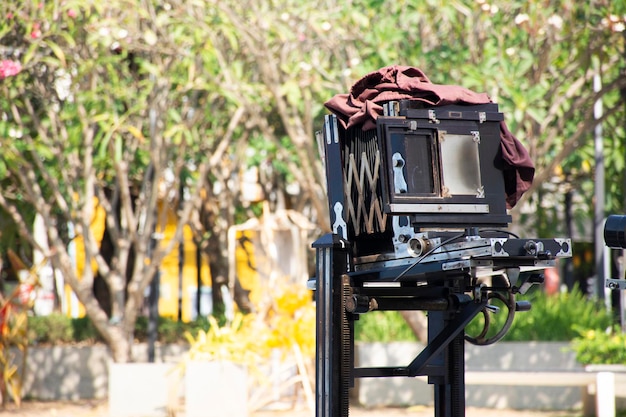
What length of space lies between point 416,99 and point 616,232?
1060 mm

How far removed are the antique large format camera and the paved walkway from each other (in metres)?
6.30

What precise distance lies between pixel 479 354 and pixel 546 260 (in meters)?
8.01

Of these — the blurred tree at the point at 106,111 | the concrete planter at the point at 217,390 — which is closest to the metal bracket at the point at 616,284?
the concrete planter at the point at 217,390

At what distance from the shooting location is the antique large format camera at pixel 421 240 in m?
4.40

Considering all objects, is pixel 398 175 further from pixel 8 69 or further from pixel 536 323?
pixel 536 323

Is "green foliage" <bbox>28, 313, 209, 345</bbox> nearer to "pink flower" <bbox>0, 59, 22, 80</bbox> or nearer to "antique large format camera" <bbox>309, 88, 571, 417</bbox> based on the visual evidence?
"pink flower" <bbox>0, 59, 22, 80</bbox>

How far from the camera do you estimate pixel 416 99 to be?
467 centimetres

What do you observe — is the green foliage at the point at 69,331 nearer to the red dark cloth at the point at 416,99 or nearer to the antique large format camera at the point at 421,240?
the antique large format camera at the point at 421,240

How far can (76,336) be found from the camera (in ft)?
45.1

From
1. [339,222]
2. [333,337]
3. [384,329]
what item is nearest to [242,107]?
[384,329]

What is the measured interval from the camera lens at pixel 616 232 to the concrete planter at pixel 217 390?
5957mm

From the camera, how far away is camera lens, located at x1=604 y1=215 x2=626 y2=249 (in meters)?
4.50

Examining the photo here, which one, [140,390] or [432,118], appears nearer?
[432,118]

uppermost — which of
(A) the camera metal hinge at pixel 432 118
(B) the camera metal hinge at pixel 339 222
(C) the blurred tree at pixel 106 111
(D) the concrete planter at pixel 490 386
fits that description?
(C) the blurred tree at pixel 106 111
